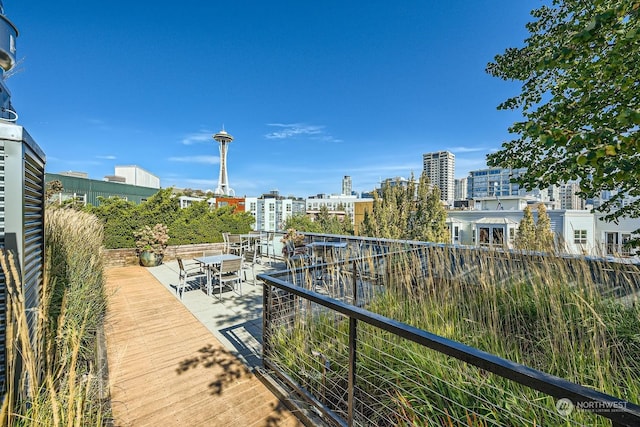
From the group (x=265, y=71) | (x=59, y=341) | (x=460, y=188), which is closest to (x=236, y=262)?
(x=59, y=341)

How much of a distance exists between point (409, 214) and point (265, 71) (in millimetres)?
12025

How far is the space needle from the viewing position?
1526 inches

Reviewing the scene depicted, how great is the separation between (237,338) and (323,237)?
4.98m

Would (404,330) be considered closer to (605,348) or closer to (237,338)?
(605,348)

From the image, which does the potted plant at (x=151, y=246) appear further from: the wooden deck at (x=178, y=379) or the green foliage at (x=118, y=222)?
the wooden deck at (x=178, y=379)

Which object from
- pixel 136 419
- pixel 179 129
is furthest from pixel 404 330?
pixel 179 129

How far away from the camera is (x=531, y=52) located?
13.1 feet

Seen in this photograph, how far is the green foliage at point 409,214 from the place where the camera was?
1691 centimetres

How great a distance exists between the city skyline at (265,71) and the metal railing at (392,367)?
10.3 feet

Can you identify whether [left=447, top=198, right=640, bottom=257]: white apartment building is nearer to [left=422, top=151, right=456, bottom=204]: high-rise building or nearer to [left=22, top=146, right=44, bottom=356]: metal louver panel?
[left=22, top=146, right=44, bottom=356]: metal louver panel

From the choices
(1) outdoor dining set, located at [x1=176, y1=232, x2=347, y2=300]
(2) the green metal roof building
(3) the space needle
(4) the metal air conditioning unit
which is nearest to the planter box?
(1) outdoor dining set, located at [x1=176, y1=232, x2=347, y2=300]

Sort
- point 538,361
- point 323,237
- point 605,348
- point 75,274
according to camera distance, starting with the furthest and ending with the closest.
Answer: point 323,237, point 75,274, point 538,361, point 605,348

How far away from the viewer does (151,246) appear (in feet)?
27.5

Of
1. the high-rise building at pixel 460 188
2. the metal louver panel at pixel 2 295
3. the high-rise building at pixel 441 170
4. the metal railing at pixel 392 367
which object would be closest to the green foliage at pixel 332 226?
the metal railing at pixel 392 367
